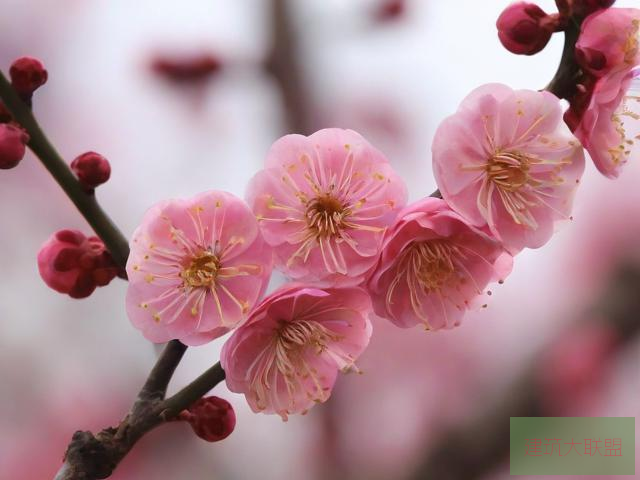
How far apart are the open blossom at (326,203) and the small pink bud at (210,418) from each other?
0.35ft

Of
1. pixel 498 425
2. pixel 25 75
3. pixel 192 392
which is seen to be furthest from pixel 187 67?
pixel 192 392

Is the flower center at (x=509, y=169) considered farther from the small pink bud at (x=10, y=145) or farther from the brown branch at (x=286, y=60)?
the brown branch at (x=286, y=60)

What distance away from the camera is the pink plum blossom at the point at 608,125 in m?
0.50

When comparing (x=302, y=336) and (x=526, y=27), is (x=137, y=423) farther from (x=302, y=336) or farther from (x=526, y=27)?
(x=526, y=27)

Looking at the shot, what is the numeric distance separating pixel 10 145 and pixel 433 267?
0.28 meters

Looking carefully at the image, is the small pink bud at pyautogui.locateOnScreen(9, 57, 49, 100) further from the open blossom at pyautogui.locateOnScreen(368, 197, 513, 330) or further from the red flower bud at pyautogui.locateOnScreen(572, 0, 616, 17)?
the red flower bud at pyautogui.locateOnScreen(572, 0, 616, 17)

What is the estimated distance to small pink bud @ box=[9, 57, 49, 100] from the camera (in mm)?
512

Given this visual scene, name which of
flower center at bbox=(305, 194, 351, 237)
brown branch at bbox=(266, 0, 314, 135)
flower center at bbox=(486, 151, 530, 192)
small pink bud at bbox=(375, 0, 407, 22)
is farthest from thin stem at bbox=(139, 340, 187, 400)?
small pink bud at bbox=(375, 0, 407, 22)

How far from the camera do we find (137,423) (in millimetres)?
465

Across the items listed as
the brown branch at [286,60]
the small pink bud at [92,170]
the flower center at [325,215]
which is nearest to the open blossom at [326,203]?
the flower center at [325,215]

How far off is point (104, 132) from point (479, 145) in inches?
52.8

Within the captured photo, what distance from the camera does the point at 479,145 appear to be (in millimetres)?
504

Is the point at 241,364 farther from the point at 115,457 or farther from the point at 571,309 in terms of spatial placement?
the point at 571,309

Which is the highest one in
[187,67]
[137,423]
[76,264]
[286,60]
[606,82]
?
[187,67]
